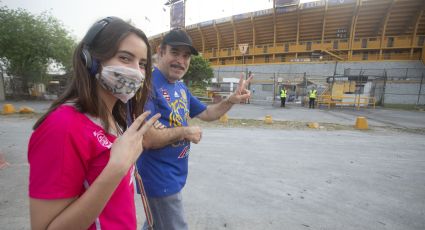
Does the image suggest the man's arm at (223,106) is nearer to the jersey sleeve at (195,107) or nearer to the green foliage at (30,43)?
the jersey sleeve at (195,107)

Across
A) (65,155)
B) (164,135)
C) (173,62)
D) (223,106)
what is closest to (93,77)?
(65,155)

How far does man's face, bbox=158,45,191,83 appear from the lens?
1992mm

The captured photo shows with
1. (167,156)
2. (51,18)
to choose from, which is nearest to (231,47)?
(51,18)

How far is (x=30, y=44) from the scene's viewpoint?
683 inches

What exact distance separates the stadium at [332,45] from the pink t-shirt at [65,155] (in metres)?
23.8

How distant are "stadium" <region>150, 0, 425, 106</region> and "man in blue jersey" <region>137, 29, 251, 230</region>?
22787mm


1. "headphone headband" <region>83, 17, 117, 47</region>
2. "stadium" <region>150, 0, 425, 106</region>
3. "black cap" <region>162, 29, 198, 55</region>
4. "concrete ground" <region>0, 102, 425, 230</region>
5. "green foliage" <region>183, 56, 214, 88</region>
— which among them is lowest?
"concrete ground" <region>0, 102, 425, 230</region>

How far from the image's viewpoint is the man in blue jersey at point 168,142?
172 cm

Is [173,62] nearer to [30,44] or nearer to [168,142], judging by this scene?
[168,142]

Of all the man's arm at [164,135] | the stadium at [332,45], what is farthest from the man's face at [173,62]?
the stadium at [332,45]

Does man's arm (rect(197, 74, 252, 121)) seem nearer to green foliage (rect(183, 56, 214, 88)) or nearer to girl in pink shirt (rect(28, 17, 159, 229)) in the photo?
girl in pink shirt (rect(28, 17, 159, 229))

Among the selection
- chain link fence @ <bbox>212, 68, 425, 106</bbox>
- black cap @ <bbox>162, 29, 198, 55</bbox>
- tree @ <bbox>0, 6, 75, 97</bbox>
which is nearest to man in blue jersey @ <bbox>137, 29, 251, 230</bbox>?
black cap @ <bbox>162, 29, 198, 55</bbox>

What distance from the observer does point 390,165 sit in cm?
490

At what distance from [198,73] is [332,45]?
21.7m
